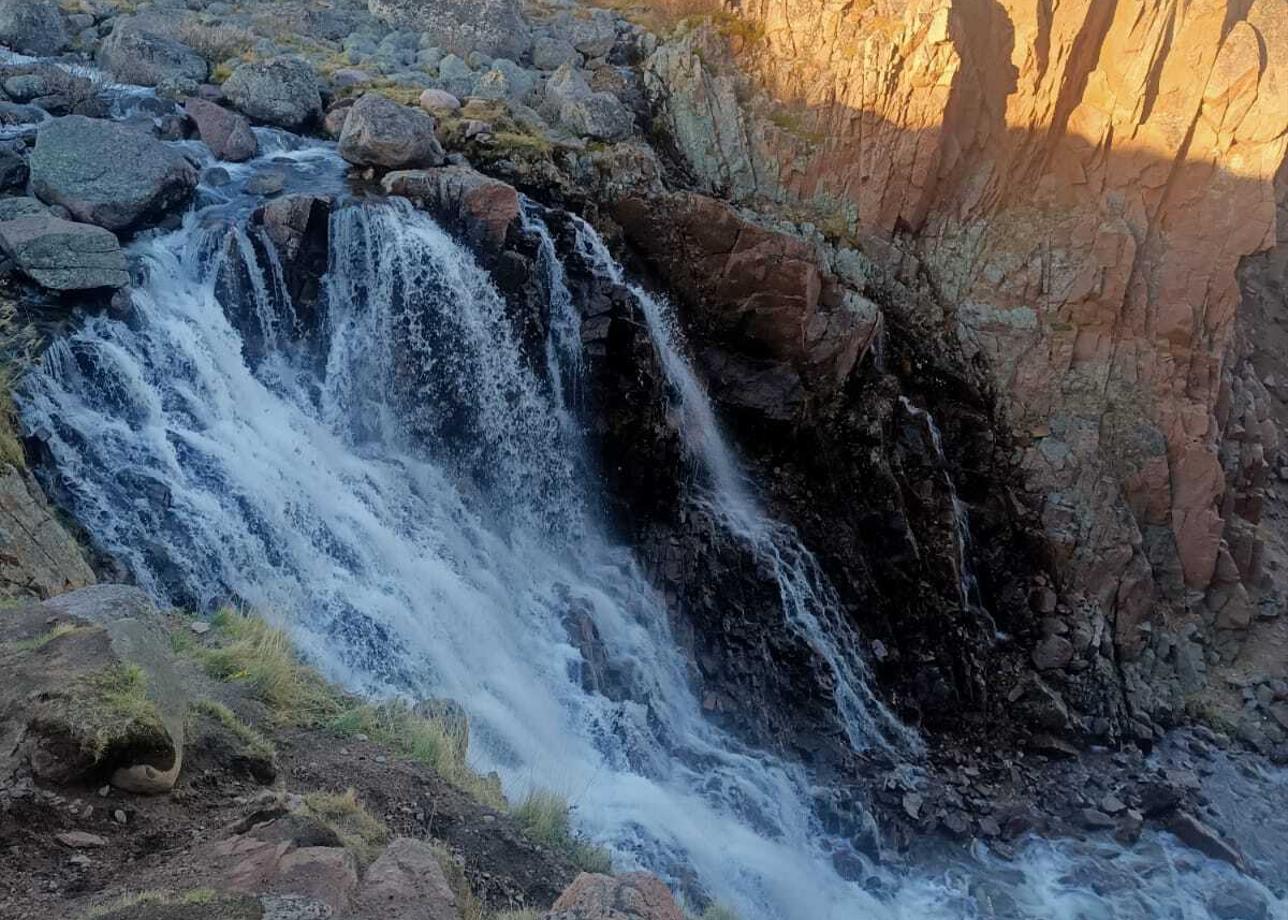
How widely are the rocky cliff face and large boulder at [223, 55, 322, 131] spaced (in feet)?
18.2

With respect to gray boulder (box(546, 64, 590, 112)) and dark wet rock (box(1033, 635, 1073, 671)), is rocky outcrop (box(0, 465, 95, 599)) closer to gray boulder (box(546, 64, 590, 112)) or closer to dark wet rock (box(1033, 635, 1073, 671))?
gray boulder (box(546, 64, 590, 112))

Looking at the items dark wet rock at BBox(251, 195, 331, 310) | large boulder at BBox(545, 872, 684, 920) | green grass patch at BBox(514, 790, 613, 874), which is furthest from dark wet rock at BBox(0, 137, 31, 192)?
large boulder at BBox(545, 872, 684, 920)

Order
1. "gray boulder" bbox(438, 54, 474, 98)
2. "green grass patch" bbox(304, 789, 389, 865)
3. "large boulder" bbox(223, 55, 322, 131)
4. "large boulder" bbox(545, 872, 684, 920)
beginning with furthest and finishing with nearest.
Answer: "gray boulder" bbox(438, 54, 474, 98) < "large boulder" bbox(223, 55, 322, 131) < "green grass patch" bbox(304, 789, 389, 865) < "large boulder" bbox(545, 872, 684, 920)

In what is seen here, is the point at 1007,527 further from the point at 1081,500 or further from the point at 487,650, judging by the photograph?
the point at 487,650

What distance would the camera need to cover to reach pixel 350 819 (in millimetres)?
4277

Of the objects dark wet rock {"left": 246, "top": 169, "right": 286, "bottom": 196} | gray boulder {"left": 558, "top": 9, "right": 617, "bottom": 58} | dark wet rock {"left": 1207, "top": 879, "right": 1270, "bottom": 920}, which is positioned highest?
gray boulder {"left": 558, "top": 9, "right": 617, "bottom": 58}

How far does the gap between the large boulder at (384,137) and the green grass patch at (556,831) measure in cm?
821

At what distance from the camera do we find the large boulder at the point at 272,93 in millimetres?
11930

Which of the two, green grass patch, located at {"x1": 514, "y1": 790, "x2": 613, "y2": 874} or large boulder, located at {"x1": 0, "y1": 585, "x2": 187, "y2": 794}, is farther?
green grass patch, located at {"x1": 514, "y1": 790, "x2": 613, "y2": 874}

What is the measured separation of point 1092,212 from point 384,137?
968 cm

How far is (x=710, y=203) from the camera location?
12.2m

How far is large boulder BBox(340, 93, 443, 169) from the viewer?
444 inches

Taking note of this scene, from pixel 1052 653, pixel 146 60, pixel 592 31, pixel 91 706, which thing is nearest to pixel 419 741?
pixel 91 706

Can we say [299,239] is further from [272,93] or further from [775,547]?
[775,547]
